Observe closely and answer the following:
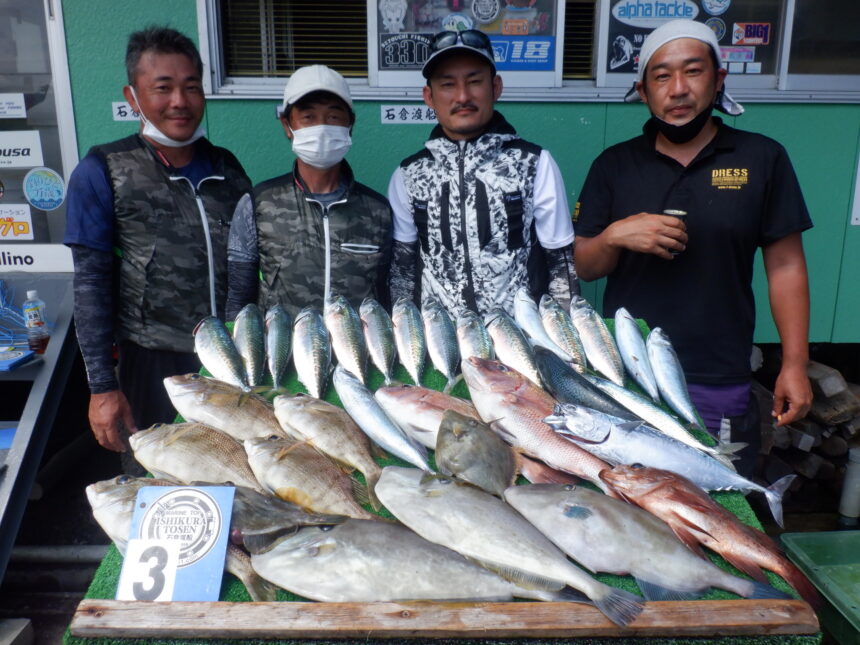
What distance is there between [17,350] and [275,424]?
2888 millimetres

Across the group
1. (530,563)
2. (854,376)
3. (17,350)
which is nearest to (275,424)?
(530,563)

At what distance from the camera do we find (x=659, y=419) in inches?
71.5

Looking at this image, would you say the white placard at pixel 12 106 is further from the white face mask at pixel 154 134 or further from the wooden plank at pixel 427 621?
the wooden plank at pixel 427 621

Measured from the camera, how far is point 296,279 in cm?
268

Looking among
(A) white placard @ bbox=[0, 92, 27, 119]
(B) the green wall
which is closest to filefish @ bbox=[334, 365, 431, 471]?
(B) the green wall

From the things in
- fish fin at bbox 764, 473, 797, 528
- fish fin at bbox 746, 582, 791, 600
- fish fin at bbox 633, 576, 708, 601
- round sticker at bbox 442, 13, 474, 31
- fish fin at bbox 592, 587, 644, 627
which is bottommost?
fish fin at bbox 633, 576, 708, 601

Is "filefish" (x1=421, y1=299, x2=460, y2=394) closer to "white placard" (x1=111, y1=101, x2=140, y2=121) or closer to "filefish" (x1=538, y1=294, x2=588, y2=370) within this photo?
"filefish" (x1=538, y1=294, x2=588, y2=370)

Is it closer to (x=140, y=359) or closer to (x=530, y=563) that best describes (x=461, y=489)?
(x=530, y=563)

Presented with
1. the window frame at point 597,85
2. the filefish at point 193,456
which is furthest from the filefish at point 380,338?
the window frame at point 597,85

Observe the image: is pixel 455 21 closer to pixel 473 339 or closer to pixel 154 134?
pixel 154 134

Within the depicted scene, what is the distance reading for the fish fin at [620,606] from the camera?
3.88 ft

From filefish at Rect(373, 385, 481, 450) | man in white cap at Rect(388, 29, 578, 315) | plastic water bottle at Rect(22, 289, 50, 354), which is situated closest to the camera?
filefish at Rect(373, 385, 481, 450)

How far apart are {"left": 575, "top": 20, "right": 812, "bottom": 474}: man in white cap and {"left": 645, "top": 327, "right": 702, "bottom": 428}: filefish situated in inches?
17.6

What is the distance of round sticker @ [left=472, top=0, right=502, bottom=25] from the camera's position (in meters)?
3.98
